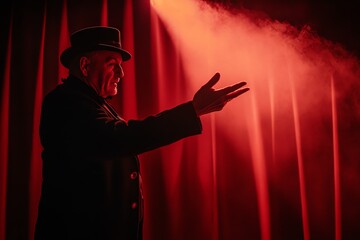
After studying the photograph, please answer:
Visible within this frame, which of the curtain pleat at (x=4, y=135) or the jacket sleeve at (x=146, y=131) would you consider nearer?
the jacket sleeve at (x=146, y=131)

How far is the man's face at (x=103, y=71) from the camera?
1.24 meters

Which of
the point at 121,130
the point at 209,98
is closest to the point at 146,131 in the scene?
the point at 121,130

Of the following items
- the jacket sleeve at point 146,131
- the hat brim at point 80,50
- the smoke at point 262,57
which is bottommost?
the jacket sleeve at point 146,131

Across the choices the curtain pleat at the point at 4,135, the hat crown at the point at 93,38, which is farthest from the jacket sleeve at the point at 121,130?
the curtain pleat at the point at 4,135

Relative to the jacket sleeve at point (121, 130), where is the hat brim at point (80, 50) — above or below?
above

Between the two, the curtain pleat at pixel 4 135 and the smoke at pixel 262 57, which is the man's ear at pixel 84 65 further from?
the curtain pleat at pixel 4 135

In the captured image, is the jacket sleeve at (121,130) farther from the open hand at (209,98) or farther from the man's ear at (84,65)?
the man's ear at (84,65)

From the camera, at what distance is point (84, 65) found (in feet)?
4.07

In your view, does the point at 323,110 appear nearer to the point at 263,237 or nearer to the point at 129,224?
the point at 263,237

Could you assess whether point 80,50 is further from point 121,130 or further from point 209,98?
point 209,98

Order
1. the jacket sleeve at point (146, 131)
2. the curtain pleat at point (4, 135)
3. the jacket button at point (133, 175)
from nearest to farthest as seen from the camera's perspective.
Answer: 1. the jacket sleeve at point (146, 131)
2. the jacket button at point (133, 175)
3. the curtain pleat at point (4, 135)

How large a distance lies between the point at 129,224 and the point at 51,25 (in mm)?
1747

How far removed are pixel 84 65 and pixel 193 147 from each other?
3.72 feet

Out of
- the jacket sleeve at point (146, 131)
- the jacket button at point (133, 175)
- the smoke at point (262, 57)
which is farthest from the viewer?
the smoke at point (262, 57)
